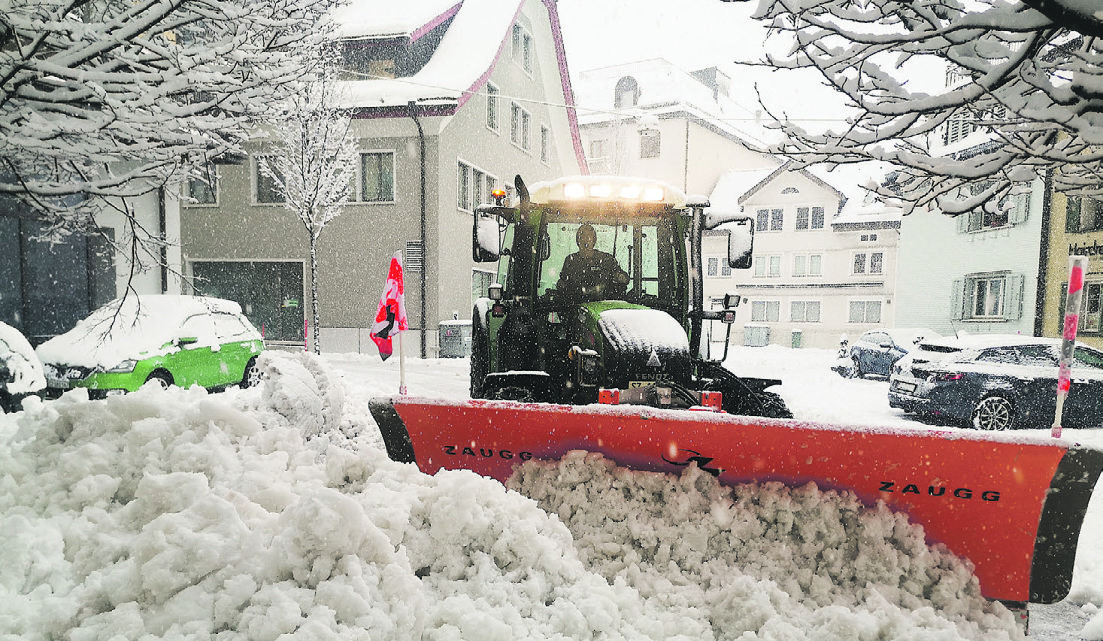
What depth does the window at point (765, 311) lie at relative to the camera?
30.9 metres

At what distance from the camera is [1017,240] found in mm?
18234

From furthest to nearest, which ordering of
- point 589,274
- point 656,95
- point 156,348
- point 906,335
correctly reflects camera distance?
point 656,95, point 906,335, point 156,348, point 589,274

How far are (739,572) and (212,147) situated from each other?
5947mm

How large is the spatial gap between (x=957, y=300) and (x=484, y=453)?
75.3ft

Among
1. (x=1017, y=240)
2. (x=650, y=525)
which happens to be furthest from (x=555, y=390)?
(x=1017, y=240)

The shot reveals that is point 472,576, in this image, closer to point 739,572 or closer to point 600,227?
point 739,572

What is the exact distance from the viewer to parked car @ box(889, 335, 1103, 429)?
27.1 ft

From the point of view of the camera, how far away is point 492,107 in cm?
1994

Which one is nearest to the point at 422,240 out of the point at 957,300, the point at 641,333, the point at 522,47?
the point at 522,47

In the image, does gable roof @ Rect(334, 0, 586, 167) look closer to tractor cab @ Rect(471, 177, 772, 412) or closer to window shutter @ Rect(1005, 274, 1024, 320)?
tractor cab @ Rect(471, 177, 772, 412)

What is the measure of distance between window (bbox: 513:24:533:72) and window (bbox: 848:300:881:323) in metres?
19.0

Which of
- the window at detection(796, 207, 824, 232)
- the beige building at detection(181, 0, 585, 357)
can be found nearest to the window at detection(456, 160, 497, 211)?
the beige building at detection(181, 0, 585, 357)

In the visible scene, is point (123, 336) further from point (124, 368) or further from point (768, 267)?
point (768, 267)

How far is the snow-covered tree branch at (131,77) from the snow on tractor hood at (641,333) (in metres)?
3.47
